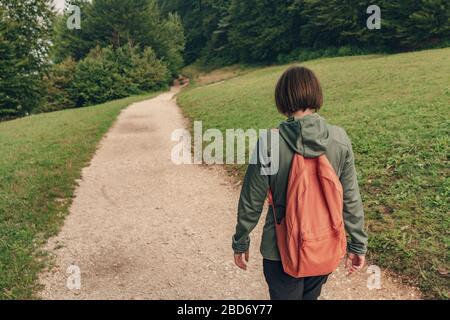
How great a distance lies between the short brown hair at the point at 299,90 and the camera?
2.61m

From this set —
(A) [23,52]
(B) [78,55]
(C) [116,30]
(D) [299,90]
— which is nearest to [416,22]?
(C) [116,30]

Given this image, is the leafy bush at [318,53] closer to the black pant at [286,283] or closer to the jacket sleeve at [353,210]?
the jacket sleeve at [353,210]

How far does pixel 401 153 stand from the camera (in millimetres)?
7785

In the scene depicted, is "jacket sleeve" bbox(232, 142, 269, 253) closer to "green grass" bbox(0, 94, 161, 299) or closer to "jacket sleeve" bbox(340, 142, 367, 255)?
"jacket sleeve" bbox(340, 142, 367, 255)

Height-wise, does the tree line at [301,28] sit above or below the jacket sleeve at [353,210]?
above

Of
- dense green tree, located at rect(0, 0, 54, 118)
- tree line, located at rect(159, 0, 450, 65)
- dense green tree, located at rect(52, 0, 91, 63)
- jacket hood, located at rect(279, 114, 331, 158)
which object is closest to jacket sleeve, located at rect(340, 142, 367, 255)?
jacket hood, located at rect(279, 114, 331, 158)

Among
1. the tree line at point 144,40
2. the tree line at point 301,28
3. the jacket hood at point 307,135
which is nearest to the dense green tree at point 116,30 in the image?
the tree line at point 144,40

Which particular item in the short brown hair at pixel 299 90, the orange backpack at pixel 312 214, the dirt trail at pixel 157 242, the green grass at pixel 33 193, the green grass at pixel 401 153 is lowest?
the dirt trail at pixel 157 242

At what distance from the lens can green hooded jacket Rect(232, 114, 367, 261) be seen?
257 centimetres

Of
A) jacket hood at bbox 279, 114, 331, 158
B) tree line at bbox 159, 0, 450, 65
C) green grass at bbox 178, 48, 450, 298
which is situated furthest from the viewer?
tree line at bbox 159, 0, 450, 65

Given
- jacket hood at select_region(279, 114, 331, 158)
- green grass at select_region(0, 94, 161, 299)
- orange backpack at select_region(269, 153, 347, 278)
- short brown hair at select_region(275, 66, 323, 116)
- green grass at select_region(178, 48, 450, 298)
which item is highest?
short brown hair at select_region(275, 66, 323, 116)

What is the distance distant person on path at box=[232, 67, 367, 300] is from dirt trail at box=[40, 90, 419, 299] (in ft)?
6.83

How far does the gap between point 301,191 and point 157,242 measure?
4.10 m
